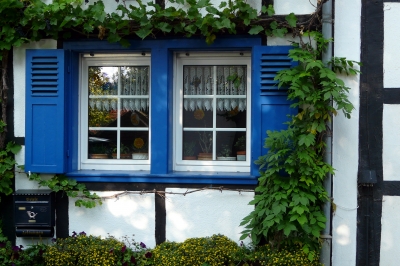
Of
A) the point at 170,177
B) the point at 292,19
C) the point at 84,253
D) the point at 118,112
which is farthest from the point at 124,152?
the point at 292,19

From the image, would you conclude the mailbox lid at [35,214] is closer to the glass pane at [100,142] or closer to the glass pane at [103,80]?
the glass pane at [100,142]

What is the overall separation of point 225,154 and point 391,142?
1612mm

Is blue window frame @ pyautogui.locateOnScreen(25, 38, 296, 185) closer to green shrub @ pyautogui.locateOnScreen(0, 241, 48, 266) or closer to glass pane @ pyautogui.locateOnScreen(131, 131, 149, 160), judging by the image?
glass pane @ pyautogui.locateOnScreen(131, 131, 149, 160)

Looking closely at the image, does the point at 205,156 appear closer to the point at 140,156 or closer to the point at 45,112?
the point at 140,156

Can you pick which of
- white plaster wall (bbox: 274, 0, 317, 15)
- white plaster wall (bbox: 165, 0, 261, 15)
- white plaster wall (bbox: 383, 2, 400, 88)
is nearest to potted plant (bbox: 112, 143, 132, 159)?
white plaster wall (bbox: 165, 0, 261, 15)

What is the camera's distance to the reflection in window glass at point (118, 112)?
230 inches

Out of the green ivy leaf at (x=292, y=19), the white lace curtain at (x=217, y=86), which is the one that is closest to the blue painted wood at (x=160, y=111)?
the white lace curtain at (x=217, y=86)

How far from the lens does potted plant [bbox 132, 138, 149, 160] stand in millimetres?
5824

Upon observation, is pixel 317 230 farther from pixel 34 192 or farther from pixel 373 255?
pixel 34 192

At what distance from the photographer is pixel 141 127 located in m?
5.84

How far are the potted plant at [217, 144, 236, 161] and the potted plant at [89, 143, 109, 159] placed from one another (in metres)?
1.19

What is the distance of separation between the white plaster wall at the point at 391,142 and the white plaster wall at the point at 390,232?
23 centimetres

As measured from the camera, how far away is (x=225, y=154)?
18.9 feet

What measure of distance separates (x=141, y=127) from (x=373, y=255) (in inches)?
102
